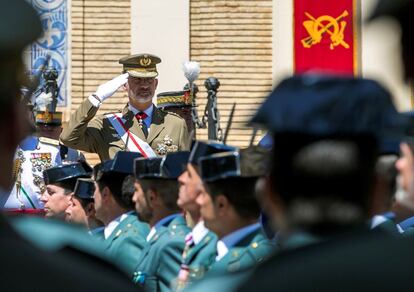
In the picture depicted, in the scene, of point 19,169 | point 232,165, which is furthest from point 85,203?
point 232,165

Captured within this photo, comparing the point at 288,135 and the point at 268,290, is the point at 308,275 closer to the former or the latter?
the point at 268,290

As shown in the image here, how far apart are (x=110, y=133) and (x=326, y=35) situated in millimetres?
7891

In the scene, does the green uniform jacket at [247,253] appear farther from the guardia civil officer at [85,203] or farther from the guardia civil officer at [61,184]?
the guardia civil officer at [61,184]

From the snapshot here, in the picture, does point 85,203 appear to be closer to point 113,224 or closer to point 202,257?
point 113,224

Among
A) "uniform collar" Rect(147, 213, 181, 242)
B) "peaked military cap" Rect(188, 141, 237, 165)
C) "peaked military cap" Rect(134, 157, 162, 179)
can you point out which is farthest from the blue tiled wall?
"peaked military cap" Rect(188, 141, 237, 165)

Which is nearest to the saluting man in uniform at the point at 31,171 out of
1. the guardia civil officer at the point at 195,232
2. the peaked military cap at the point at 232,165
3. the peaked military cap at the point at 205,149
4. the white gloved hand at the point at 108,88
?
the white gloved hand at the point at 108,88

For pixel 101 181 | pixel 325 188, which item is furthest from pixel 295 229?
pixel 101 181

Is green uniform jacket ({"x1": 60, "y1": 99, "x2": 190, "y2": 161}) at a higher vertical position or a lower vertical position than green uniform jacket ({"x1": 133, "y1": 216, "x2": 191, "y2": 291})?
higher

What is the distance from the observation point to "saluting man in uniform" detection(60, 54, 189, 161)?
28.6ft

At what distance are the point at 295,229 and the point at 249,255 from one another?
255cm

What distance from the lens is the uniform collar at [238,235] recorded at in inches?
195

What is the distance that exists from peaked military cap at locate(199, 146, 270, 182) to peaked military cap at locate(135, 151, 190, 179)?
119cm

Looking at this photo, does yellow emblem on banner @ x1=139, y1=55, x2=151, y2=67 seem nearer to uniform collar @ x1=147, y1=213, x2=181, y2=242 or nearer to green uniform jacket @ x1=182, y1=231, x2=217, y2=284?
uniform collar @ x1=147, y1=213, x2=181, y2=242

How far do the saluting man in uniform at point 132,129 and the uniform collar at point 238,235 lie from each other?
362cm
